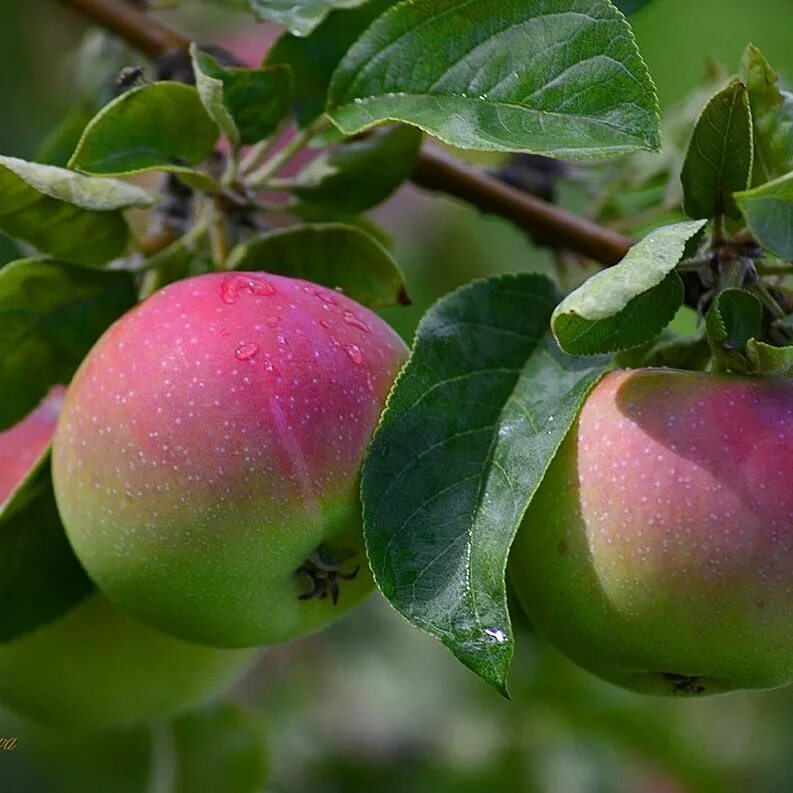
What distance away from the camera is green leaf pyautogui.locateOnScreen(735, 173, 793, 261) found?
839 mm

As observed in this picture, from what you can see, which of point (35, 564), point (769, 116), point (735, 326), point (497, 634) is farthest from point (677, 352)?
point (35, 564)

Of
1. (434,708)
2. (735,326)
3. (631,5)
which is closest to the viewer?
(735,326)

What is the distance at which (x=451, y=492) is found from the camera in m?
0.84

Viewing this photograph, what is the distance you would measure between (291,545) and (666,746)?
1.46 meters

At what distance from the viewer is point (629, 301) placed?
82 centimetres

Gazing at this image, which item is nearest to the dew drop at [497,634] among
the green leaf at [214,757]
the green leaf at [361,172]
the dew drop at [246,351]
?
the dew drop at [246,351]

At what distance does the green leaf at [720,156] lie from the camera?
877mm

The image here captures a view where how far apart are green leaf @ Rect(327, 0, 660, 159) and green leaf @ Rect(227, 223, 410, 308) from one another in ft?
0.32

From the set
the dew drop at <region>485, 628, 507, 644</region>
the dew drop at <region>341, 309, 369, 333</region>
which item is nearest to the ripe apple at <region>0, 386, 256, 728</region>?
the dew drop at <region>341, 309, 369, 333</region>

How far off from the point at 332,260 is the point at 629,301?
0.31 metres

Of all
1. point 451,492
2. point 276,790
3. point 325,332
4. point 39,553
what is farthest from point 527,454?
point 276,790

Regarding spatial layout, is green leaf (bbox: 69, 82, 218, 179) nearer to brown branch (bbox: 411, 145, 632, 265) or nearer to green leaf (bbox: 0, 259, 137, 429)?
green leaf (bbox: 0, 259, 137, 429)

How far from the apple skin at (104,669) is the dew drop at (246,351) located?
36 cm

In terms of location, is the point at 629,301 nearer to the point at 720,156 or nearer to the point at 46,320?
the point at 720,156
